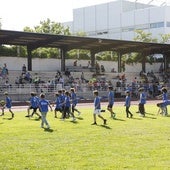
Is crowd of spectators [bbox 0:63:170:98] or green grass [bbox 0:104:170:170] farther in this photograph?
crowd of spectators [bbox 0:63:170:98]

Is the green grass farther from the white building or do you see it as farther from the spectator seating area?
the white building

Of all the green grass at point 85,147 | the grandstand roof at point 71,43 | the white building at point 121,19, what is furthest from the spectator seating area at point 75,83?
the white building at point 121,19

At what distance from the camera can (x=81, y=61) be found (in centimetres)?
5625

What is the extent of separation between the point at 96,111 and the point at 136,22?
214 feet

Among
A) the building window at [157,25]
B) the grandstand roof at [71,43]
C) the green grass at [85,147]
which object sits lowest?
the green grass at [85,147]

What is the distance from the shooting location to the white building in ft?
261

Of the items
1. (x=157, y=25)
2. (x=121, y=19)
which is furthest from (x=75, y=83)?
(x=121, y=19)

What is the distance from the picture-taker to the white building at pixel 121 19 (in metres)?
79.7

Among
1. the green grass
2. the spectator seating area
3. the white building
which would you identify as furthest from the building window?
the green grass

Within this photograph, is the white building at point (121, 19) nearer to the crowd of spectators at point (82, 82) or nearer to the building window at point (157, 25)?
the building window at point (157, 25)

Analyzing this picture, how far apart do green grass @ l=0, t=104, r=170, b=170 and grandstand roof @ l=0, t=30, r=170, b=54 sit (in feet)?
74.4

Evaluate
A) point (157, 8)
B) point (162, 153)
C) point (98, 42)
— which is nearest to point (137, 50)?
point (98, 42)

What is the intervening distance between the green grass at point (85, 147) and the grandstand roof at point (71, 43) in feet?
74.4

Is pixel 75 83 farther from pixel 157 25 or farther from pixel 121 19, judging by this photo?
pixel 121 19
